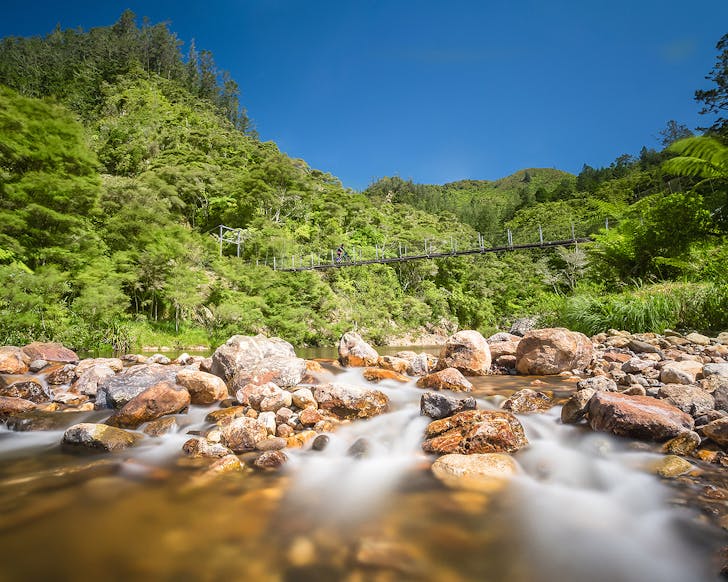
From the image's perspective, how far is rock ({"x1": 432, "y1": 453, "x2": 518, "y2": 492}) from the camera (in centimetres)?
226

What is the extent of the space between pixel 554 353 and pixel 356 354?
3.24 meters

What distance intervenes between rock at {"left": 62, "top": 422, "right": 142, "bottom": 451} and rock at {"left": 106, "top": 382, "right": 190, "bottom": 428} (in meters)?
0.41

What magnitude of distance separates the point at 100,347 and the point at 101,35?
67875mm

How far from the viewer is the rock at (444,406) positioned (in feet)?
11.0

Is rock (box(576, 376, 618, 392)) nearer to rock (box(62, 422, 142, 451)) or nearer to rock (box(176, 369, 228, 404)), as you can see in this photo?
rock (box(176, 369, 228, 404))

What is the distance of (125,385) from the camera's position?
427 cm

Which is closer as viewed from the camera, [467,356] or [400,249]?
[467,356]

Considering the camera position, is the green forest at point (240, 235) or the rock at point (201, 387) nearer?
the rock at point (201, 387)

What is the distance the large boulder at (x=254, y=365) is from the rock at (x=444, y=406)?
1.95 m

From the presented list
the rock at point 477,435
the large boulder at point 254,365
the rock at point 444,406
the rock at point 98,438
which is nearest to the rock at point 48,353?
the large boulder at point 254,365

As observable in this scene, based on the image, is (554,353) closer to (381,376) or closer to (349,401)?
(381,376)

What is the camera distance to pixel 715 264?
7.40m

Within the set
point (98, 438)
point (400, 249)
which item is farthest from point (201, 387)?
point (400, 249)

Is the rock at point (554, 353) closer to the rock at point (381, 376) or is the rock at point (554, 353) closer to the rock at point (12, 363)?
the rock at point (381, 376)
